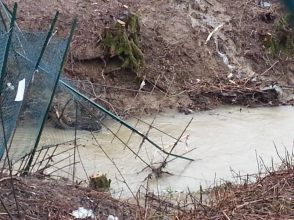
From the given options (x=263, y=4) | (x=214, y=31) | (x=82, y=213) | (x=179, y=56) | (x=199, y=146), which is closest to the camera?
(x=82, y=213)

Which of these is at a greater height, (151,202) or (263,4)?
(263,4)

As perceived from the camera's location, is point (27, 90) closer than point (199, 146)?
Yes

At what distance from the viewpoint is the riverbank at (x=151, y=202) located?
411 cm

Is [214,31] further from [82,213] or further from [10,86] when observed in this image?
[82,213]

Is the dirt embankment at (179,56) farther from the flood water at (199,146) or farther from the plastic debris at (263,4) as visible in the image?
the flood water at (199,146)

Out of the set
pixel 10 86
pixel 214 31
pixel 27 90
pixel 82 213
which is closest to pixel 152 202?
pixel 82 213

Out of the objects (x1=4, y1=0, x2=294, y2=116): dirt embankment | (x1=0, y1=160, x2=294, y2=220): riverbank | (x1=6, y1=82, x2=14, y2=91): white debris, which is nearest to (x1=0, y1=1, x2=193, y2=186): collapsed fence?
(x1=6, y1=82, x2=14, y2=91): white debris

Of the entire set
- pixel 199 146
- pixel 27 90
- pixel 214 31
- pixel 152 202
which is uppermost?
pixel 214 31

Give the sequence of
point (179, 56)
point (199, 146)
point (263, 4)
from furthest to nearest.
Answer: point (263, 4) < point (179, 56) < point (199, 146)

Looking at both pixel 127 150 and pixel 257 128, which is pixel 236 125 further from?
pixel 127 150

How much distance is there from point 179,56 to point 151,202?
12.9ft

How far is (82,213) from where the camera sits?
4227 mm

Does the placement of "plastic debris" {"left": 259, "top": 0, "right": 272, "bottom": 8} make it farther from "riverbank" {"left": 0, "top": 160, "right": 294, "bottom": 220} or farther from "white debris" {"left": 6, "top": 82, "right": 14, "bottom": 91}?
"white debris" {"left": 6, "top": 82, "right": 14, "bottom": 91}

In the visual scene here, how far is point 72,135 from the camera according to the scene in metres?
6.48
